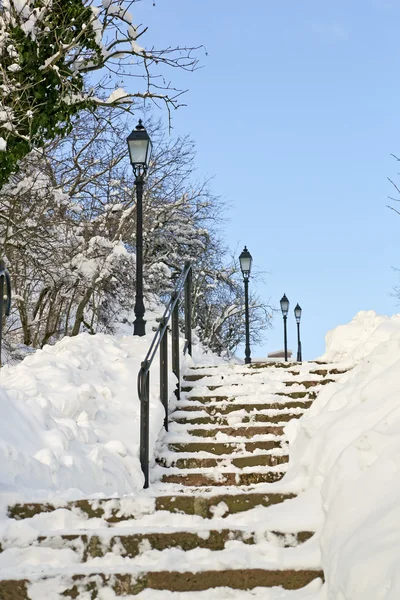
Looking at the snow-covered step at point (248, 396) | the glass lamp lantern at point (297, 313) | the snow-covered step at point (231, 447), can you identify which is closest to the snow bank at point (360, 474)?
the snow-covered step at point (231, 447)

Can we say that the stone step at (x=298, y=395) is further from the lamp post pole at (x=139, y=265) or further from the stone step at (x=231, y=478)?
the lamp post pole at (x=139, y=265)

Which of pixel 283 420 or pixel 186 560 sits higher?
pixel 283 420

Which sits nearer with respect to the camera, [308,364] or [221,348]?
[308,364]

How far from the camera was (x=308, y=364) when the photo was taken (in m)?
8.92

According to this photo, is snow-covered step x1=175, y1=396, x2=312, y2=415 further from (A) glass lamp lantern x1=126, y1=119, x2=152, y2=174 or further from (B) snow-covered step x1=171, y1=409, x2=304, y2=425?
(A) glass lamp lantern x1=126, y1=119, x2=152, y2=174

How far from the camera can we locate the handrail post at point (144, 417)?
19.3 ft

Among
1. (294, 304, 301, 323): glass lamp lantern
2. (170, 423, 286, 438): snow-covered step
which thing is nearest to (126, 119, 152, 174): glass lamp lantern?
(170, 423, 286, 438): snow-covered step

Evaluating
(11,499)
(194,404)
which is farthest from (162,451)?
(11,499)

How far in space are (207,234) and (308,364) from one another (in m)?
14.0

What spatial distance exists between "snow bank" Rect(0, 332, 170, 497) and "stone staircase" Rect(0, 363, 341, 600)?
39 centimetres

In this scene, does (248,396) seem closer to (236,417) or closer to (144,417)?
(236,417)

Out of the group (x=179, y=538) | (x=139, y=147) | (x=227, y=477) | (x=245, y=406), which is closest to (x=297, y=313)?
(x=139, y=147)

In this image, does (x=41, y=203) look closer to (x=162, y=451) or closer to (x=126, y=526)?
(x=162, y=451)

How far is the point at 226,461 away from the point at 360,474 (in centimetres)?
305
